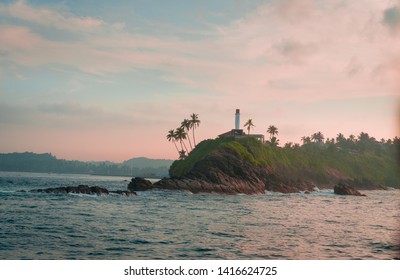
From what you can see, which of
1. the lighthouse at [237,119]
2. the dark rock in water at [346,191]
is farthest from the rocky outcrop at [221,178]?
the lighthouse at [237,119]

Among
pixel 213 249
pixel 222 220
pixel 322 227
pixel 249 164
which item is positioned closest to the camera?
pixel 213 249

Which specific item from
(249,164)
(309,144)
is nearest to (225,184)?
(249,164)

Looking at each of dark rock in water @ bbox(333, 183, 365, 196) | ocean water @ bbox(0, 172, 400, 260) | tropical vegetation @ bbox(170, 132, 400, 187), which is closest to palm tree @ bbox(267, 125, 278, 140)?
tropical vegetation @ bbox(170, 132, 400, 187)

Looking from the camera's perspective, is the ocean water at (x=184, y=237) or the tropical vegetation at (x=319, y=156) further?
the tropical vegetation at (x=319, y=156)

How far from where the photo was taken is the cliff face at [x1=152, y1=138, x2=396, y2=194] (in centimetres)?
7831

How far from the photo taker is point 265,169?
324 feet

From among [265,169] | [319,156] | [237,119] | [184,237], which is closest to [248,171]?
[265,169]

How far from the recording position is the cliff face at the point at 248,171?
7831 cm

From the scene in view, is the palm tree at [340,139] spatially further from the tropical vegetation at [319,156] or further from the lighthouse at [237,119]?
the lighthouse at [237,119]

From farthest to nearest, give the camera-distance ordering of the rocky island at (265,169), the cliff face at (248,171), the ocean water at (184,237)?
1. the rocky island at (265,169)
2. the cliff face at (248,171)
3. the ocean water at (184,237)

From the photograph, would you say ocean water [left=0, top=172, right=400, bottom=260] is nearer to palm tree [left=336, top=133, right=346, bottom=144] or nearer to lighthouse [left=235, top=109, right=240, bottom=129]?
lighthouse [left=235, top=109, right=240, bottom=129]
